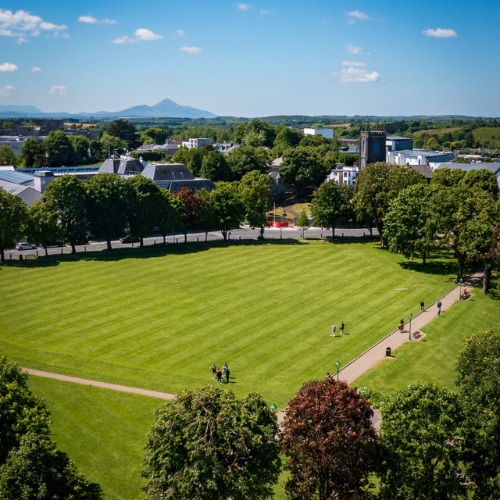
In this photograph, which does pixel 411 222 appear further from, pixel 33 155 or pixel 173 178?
pixel 33 155

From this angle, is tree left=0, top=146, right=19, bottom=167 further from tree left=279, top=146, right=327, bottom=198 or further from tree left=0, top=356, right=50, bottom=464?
tree left=0, top=356, right=50, bottom=464

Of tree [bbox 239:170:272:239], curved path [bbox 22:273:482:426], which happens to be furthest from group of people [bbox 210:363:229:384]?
tree [bbox 239:170:272:239]

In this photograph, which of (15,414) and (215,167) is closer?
(15,414)

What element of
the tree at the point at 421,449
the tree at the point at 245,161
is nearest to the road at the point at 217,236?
the tree at the point at 245,161

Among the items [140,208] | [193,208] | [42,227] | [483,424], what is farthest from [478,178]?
[483,424]

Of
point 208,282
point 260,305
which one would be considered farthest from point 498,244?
point 208,282

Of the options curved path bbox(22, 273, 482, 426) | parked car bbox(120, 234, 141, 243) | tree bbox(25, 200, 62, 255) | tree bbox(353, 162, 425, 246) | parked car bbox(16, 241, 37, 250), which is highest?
tree bbox(353, 162, 425, 246)
